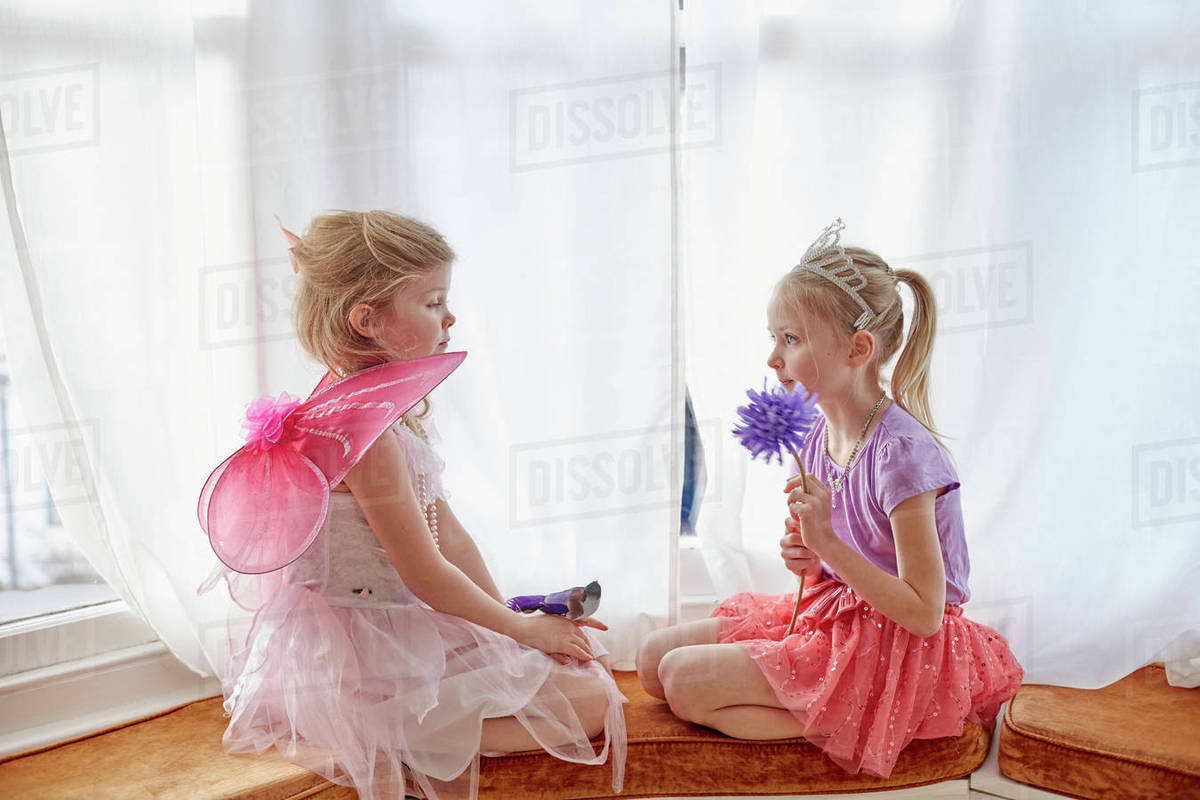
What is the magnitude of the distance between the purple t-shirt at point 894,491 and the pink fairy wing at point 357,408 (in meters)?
0.59

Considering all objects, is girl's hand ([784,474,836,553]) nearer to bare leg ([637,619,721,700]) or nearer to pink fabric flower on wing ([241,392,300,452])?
bare leg ([637,619,721,700])

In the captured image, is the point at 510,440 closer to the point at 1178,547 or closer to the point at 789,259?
the point at 789,259

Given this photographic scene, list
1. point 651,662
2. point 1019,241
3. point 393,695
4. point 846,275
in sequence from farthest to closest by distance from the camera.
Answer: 1. point 1019,241
2. point 651,662
3. point 846,275
4. point 393,695

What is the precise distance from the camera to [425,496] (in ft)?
4.99

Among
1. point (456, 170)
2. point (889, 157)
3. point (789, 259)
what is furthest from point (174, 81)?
point (889, 157)

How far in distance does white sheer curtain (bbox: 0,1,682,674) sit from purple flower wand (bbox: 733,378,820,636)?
0.93 ft

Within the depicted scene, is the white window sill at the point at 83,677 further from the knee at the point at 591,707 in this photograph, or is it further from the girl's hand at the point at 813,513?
the girl's hand at the point at 813,513

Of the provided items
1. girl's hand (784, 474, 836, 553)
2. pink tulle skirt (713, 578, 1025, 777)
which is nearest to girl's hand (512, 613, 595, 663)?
pink tulle skirt (713, 578, 1025, 777)

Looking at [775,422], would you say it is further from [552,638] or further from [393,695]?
[393,695]

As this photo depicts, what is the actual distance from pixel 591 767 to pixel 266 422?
2.07 feet

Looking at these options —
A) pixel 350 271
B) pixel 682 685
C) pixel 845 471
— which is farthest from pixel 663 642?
pixel 350 271

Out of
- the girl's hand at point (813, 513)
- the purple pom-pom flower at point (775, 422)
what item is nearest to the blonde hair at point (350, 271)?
the purple pom-pom flower at point (775, 422)

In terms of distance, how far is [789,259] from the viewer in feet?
5.87

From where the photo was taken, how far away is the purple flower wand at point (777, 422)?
1.48 meters
